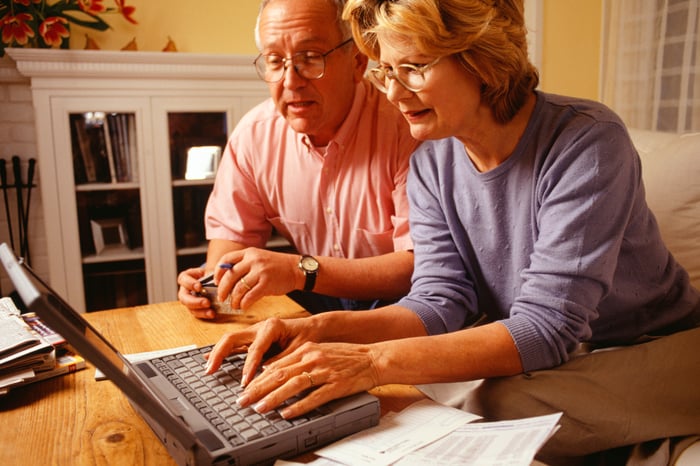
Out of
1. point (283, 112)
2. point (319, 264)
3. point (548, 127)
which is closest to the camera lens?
point (548, 127)

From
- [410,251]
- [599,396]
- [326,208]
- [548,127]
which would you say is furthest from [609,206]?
[326,208]

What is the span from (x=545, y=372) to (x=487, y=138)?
43 cm

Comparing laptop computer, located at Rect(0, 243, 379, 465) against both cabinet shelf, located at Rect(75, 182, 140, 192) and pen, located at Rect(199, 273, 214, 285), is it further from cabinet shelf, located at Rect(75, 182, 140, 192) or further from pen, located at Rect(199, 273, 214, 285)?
cabinet shelf, located at Rect(75, 182, 140, 192)

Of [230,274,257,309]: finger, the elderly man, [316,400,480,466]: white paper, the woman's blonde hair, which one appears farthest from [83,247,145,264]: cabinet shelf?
[316,400,480,466]: white paper

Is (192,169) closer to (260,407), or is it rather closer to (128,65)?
(128,65)

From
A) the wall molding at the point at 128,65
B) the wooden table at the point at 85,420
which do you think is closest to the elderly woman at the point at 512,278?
the wooden table at the point at 85,420

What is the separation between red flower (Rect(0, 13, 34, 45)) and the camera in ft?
8.34

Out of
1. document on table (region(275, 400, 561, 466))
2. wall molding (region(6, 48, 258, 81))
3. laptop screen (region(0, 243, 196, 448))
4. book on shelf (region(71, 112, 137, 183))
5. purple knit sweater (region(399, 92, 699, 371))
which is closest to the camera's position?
laptop screen (region(0, 243, 196, 448))

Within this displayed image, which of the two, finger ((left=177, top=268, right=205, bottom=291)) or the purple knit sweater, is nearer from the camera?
the purple knit sweater

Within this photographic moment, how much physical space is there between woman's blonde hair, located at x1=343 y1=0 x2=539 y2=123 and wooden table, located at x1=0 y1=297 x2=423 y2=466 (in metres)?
0.53

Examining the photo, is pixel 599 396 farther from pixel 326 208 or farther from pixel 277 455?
pixel 326 208

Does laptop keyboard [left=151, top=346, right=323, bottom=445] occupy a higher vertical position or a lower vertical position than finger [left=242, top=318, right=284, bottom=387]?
lower

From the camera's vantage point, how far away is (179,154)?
276 centimetres

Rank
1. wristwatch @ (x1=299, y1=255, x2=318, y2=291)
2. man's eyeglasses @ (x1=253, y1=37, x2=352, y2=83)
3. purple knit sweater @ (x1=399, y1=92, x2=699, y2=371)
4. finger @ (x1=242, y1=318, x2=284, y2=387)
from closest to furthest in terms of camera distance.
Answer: finger @ (x1=242, y1=318, x2=284, y2=387) → purple knit sweater @ (x1=399, y1=92, x2=699, y2=371) → wristwatch @ (x1=299, y1=255, x2=318, y2=291) → man's eyeglasses @ (x1=253, y1=37, x2=352, y2=83)
